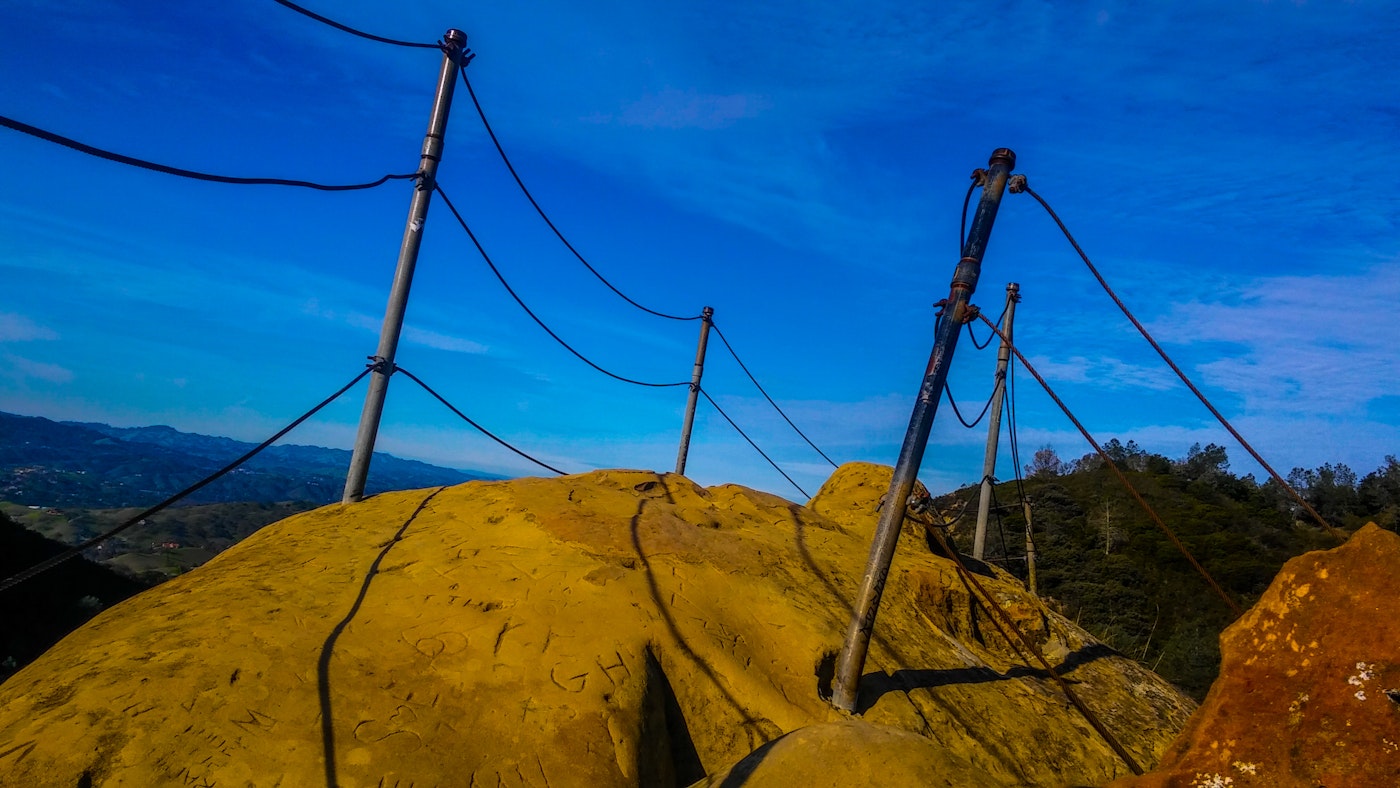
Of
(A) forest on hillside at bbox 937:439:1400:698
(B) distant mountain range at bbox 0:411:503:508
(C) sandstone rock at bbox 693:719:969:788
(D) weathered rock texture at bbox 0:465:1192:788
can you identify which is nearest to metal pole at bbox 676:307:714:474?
(D) weathered rock texture at bbox 0:465:1192:788

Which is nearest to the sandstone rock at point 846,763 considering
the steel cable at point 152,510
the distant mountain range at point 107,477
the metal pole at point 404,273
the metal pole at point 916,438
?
the metal pole at point 916,438

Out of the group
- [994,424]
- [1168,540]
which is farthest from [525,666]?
[1168,540]

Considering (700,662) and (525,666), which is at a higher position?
(700,662)

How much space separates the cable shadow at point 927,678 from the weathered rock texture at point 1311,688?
290 cm

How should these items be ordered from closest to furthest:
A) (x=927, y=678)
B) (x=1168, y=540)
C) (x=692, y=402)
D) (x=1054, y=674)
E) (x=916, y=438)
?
(x=1054, y=674) < (x=916, y=438) < (x=927, y=678) < (x=692, y=402) < (x=1168, y=540)

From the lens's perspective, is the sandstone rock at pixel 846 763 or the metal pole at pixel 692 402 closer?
the sandstone rock at pixel 846 763

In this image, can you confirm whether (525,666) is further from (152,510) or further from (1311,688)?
(1311,688)

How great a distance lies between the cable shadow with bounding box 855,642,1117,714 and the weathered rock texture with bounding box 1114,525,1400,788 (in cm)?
290

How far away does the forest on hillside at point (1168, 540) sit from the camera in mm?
29000

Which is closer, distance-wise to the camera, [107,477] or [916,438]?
[916,438]

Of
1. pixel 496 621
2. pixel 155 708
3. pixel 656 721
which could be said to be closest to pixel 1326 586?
pixel 656 721

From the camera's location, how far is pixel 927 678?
655cm

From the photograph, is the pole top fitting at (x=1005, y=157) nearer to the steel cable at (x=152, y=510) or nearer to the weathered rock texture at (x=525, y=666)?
the weathered rock texture at (x=525, y=666)

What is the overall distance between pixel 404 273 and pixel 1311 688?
701 cm
